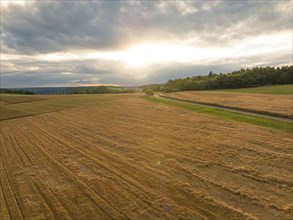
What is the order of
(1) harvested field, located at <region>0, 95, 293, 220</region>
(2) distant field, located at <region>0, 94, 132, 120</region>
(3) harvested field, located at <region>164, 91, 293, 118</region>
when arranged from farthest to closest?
(2) distant field, located at <region>0, 94, 132, 120</region> < (3) harvested field, located at <region>164, 91, 293, 118</region> < (1) harvested field, located at <region>0, 95, 293, 220</region>

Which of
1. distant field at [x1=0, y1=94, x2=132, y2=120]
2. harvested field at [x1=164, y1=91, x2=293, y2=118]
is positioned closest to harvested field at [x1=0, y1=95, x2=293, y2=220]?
harvested field at [x1=164, y1=91, x2=293, y2=118]

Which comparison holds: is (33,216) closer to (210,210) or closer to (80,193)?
(80,193)

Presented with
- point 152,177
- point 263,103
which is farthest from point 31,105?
point 263,103

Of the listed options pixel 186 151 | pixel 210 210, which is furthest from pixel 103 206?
pixel 186 151

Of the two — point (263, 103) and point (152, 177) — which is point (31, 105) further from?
point (263, 103)

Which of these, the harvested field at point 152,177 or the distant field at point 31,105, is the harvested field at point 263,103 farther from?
the distant field at point 31,105

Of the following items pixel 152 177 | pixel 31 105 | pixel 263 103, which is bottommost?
pixel 152 177

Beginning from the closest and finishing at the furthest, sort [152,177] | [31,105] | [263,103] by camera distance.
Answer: [152,177], [263,103], [31,105]

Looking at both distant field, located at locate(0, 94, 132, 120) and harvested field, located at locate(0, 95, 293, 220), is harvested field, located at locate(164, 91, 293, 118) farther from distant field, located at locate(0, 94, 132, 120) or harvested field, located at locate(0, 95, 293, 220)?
distant field, located at locate(0, 94, 132, 120)

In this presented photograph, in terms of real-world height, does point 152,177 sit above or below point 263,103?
below
